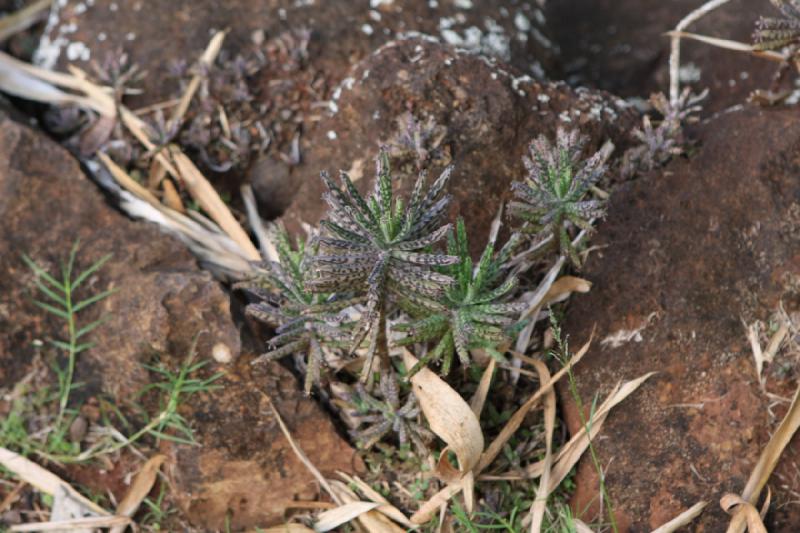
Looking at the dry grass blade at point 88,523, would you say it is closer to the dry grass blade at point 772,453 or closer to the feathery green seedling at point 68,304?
the feathery green seedling at point 68,304

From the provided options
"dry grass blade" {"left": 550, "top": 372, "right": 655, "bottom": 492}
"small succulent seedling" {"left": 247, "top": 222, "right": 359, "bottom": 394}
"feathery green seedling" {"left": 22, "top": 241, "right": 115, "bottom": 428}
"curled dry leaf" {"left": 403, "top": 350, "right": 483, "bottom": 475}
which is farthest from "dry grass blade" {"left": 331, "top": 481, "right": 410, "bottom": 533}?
"feathery green seedling" {"left": 22, "top": 241, "right": 115, "bottom": 428}

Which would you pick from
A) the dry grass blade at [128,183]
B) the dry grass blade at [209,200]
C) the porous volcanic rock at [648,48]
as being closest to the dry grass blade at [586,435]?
the dry grass blade at [209,200]

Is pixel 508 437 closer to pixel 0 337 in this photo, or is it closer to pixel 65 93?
pixel 0 337

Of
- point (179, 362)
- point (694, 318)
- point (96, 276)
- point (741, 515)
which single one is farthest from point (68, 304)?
point (741, 515)

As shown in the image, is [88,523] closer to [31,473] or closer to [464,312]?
[31,473]

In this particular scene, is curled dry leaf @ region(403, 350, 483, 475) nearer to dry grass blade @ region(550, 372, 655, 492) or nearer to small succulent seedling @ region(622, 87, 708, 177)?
dry grass blade @ region(550, 372, 655, 492)

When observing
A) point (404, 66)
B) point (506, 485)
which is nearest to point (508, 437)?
point (506, 485)
